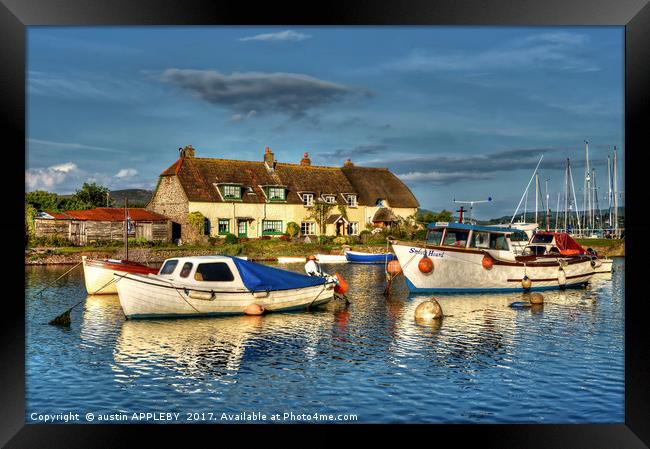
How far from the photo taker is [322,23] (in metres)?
11.0

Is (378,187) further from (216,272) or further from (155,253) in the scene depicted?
(216,272)

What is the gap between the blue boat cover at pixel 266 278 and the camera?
2461cm

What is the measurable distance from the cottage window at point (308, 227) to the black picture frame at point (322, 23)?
59973 millimetres

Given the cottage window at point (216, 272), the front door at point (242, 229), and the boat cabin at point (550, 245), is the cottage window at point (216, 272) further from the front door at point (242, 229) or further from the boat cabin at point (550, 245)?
the front door at point (242, 229)

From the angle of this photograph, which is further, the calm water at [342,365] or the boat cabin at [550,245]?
the boat cabin at [550,245]

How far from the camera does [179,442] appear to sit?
34.1ft

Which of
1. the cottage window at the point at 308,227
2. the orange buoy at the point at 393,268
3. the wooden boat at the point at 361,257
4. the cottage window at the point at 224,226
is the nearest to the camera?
the orange buoy at the point at 393,268

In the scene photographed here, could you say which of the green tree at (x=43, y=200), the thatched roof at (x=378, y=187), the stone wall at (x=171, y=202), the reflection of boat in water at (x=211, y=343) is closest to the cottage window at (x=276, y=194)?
→ the stone wall at (x=171, y=202)

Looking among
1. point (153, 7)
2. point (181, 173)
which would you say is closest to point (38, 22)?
point (153, 7)

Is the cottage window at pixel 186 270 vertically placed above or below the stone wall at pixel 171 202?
below

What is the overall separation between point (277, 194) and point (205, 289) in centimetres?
4606

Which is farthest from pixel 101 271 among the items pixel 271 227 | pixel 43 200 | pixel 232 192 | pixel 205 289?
pixel 271 227

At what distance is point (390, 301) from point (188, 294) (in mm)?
10668
